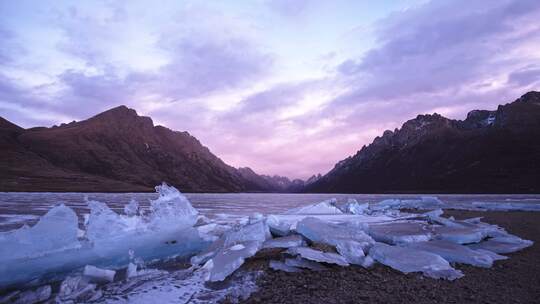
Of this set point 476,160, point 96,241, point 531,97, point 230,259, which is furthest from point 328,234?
point 531,97

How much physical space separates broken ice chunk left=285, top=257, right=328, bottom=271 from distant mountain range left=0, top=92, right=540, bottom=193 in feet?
293

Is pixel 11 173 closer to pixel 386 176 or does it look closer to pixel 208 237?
pixel 208 237

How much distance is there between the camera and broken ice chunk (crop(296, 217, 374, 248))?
8.53 metres

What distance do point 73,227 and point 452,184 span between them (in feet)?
494

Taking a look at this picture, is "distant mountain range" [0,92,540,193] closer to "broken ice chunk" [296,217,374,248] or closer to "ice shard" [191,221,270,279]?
"ice shard" [191,221,270,279]

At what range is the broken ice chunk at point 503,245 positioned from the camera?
902cm

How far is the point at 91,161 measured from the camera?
461ft

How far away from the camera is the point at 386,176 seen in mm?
186250

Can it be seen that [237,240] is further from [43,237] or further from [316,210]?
[316,210]

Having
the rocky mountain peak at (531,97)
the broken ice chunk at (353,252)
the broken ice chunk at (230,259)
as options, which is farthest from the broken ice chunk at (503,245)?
the rocky mountain peak at (531,97)

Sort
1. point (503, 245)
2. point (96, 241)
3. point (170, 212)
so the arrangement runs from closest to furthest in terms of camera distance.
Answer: point (96, 241), point (503, 245), point (170, 212)

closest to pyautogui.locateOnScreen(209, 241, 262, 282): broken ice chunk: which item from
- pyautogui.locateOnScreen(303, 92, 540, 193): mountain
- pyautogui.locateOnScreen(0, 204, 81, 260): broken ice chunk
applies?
pyautogui.locateOnScreen(0, 204, 81, 260): broken ice chunk

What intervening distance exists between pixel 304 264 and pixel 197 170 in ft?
644

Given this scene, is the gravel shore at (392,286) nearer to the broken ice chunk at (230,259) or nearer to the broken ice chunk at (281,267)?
the broken ice chunk at (281,267)
